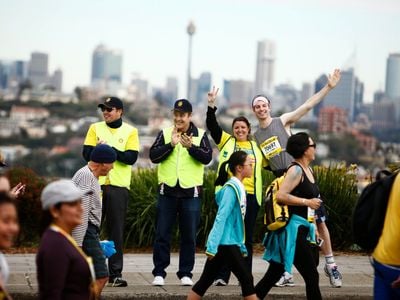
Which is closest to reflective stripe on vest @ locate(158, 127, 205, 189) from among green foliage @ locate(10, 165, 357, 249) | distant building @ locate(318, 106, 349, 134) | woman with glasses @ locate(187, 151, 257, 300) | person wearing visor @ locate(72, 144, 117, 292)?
woman with glasses @ locate(187, 151, 257, 300)

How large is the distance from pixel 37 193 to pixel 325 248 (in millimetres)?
6452

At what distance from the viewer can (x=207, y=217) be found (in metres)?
17.6

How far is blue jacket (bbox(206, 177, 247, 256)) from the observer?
1126 cm

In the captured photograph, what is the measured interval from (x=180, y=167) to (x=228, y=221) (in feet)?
7.46

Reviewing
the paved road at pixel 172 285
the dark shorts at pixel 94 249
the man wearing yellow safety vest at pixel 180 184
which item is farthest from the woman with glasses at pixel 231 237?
the man wearing yellow safety vest at pixel 180 184

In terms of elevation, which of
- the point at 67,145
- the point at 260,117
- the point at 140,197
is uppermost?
the point at 260,117

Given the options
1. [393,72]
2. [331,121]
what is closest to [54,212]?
[393,72]

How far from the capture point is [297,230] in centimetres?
1162

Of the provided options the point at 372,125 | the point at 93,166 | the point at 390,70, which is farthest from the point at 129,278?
the point at 372,125

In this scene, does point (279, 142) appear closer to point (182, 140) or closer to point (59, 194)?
point (182, 140)

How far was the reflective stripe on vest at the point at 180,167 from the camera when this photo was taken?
1345 cm

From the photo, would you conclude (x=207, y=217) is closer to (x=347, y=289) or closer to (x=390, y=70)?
(x=347, y=289)

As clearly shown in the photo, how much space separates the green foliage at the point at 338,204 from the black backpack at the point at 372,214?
353 inches

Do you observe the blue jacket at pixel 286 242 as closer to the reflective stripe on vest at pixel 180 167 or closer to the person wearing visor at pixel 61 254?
the reflective stripe on vest at pixel 180 167
